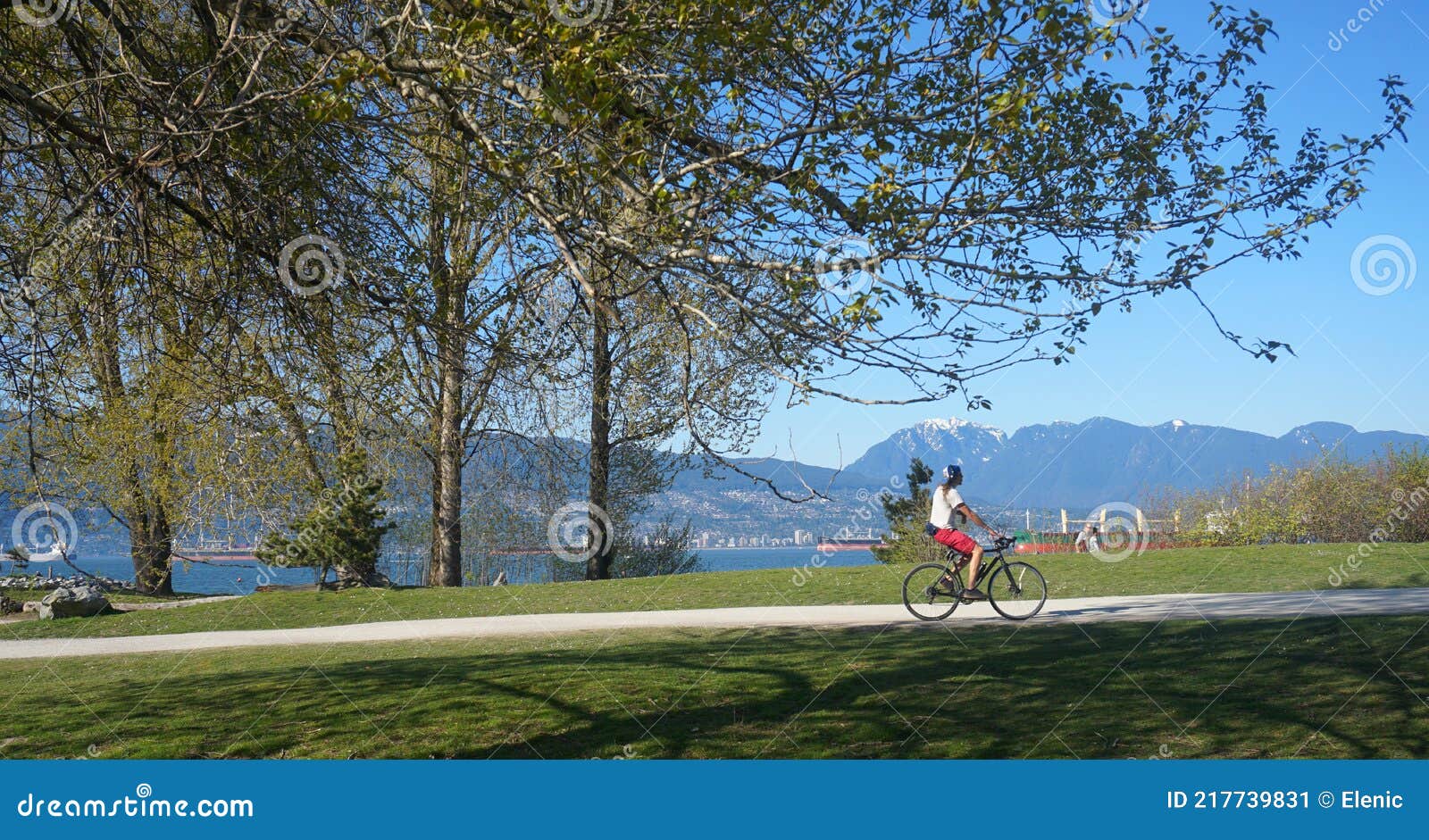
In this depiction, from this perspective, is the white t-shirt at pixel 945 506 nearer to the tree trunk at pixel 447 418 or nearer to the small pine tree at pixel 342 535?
the tree trunk at pixel 447 418

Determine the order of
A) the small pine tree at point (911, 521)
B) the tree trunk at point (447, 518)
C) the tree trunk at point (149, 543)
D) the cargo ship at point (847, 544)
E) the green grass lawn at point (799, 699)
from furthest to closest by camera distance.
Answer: the small pine tree at point (911, 521) → the tree trunk at point (149, 543) → the tree trunk at point (447, 518) → the cargo ship at point (847, 544) → the green grass lawn at point (799, 699)

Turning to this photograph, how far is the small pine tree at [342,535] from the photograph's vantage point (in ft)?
58.0

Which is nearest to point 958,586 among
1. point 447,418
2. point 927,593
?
point 927,593

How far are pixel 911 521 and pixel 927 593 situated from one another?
469 inches

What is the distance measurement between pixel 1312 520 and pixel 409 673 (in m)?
21.2

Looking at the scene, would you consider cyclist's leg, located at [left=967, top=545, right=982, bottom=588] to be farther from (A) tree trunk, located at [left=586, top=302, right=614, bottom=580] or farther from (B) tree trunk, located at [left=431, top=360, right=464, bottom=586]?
(A) tree trunk, located at [left=586, top=302, right=614, bottom=580]

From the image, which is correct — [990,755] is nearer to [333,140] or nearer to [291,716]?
[291,716]

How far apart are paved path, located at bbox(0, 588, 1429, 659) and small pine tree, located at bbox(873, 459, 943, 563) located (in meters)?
7.79

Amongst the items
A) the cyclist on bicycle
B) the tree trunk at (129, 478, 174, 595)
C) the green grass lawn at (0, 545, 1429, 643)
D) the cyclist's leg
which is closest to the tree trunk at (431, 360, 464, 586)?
the green grass lawn at (0, 545, 1429, 643)

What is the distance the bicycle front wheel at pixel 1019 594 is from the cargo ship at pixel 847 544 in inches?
92.3

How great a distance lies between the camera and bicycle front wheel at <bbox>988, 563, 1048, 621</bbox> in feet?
39.7

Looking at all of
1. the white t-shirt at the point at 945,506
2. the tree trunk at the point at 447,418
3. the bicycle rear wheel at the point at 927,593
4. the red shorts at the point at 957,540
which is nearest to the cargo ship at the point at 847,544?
the bicycle rear wheel at the point at 927,593

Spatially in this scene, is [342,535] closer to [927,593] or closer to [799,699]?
[927,593]

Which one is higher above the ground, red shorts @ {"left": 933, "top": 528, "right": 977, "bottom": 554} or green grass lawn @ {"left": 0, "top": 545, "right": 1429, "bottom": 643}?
red shorts @ {"left": 933, "top": 528, "right": 977, "bottom": 554}
